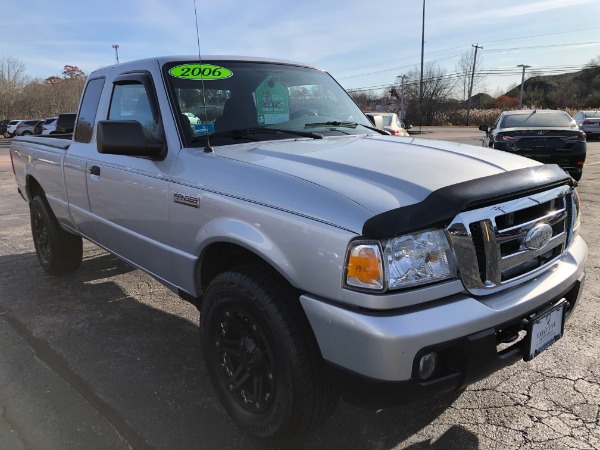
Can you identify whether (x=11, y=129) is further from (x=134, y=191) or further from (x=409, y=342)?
(x=409, y=342)

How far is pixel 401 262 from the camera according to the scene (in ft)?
6.05

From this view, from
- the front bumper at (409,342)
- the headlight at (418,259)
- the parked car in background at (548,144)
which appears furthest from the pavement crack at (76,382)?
the parked car in background at (548,144)

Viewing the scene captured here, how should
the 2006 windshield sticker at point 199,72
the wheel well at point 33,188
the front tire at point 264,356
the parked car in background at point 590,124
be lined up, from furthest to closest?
the parked car in background at point 590,124 → the wheel well at point 33,188 → the 2006 windshield sticker at point 199,72 → the front tire at point 264,356

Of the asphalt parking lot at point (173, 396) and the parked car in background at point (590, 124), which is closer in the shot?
the asphalt parking lot at point (173, 396)

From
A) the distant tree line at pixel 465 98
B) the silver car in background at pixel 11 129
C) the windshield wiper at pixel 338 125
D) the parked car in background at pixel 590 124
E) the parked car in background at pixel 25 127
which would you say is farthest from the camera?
the distant tree line at pixel 465 98

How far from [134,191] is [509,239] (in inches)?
87.2

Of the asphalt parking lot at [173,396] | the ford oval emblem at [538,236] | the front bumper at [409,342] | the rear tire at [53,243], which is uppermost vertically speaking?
the ford oval emblem at [538,236]

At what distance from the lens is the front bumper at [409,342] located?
5.80 feet

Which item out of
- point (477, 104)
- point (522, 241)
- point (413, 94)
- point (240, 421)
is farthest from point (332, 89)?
point (477, 104)

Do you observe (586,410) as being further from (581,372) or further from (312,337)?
(312,337)

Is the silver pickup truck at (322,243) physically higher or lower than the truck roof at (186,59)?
lower

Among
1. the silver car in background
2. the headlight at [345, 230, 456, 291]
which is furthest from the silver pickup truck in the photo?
the silver car in background

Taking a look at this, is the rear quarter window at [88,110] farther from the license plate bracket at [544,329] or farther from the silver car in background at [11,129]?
the silver car in background at [11,129]

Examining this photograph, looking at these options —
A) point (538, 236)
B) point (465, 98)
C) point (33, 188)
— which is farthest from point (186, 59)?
point (465, 98)
